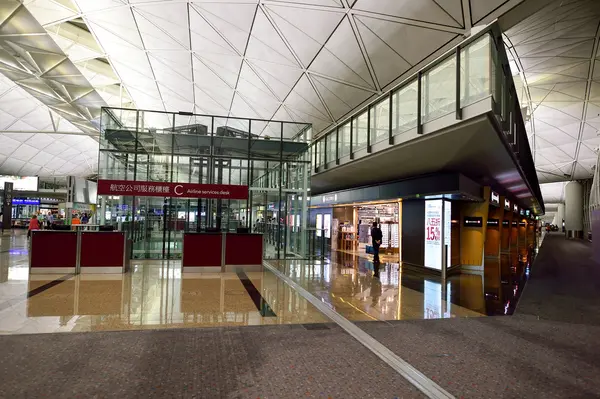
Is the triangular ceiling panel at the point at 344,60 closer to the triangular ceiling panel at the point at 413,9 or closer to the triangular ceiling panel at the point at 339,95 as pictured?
the triangular ceiling panel at the point at 339,95

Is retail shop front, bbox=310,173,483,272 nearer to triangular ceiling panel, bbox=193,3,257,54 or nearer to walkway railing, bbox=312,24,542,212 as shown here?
walkway railing, bbox=312,24,542,212

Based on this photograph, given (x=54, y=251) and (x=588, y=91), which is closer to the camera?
(x=54, y=251)

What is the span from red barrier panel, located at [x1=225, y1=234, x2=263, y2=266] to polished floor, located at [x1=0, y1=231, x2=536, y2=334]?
0.61 meters

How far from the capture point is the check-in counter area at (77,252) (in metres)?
10.2

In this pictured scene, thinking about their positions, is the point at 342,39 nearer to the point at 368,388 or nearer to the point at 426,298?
the point at 426,298

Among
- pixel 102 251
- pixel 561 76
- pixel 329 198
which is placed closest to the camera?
pixel 102 251

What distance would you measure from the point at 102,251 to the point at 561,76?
80.1 feet

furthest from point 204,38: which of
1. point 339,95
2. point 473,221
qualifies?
point 473,221

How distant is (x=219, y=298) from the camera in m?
7.64

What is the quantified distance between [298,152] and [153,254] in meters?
7.39

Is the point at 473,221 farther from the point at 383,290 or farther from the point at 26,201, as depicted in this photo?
the point at 26,201

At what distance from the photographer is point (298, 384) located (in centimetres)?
355

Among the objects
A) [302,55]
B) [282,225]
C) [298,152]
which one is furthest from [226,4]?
[282,225]

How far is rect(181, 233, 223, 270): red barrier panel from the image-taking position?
11.2 metres
